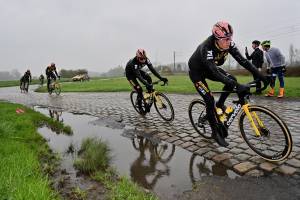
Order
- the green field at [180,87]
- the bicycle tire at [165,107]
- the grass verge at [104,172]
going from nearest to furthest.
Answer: the grass verge at [104,172], the bicycle tire at [165,107], the green field at [180,87]

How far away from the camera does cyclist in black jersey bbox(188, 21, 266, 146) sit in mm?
4500

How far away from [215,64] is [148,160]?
6.98 ft

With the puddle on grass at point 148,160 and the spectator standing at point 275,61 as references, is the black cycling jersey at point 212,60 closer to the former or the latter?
the puddle on grass at point 148,160

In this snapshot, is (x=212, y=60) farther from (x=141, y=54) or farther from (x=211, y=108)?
(x=141, y=54)

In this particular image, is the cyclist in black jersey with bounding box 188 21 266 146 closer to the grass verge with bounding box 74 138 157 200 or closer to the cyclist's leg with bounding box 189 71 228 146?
the cyclist's leg with bounding box 189 71 228 146

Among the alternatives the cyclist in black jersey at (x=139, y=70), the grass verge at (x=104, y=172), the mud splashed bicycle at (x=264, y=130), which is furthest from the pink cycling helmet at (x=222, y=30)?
the cyclist in black jersey at (x=139, y=70)

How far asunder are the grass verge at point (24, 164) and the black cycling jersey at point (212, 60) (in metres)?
3.13

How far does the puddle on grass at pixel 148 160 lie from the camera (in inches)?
153

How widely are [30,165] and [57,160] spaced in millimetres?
724

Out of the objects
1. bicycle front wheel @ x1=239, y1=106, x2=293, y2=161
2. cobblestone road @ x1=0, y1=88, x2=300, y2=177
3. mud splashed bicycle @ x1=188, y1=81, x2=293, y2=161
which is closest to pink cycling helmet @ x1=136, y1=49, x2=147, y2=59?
cobblestone road @ x1=0, y1=88, x2=300, y2=177

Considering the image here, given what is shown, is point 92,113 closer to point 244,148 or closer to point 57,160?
point 57,160

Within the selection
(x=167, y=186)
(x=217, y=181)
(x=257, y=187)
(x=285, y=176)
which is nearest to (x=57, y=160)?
(x=167, y=186)

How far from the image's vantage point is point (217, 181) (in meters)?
3.77

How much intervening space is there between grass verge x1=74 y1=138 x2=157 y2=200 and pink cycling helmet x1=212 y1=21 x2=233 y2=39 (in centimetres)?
279
